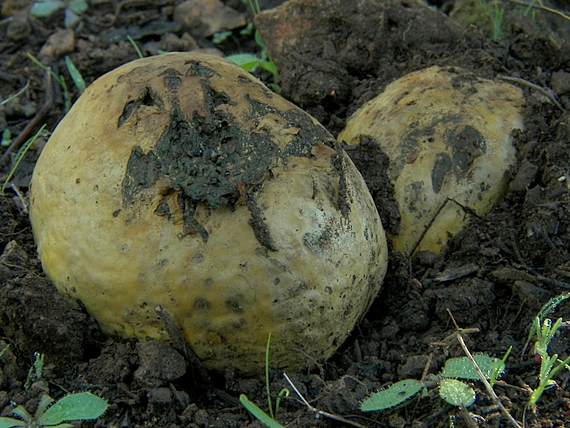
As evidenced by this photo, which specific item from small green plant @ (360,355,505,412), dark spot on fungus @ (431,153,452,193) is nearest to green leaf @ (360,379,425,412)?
small green plant @ (360,355,505,412)

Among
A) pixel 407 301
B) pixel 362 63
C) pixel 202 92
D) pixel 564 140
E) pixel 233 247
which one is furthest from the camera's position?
pixel 362 63

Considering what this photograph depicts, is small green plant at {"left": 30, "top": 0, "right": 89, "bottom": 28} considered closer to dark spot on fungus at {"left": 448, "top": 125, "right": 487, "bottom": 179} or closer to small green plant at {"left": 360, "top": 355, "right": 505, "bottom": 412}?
dark spot on fungus at {"left": 448, "top": 125, "right": 487, "bottom": 179}

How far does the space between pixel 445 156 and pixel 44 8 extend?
294 cm

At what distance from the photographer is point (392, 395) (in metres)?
2.02

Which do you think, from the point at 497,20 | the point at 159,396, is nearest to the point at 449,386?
the point at 159,396

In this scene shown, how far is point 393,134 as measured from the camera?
9.09 ft

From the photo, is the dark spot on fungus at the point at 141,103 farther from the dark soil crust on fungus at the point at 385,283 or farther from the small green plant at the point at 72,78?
the small green plant at the point at 72,78

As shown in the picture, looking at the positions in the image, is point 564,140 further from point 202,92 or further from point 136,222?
point 136,222

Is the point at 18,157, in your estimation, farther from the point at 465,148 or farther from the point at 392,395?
the point at 392,395

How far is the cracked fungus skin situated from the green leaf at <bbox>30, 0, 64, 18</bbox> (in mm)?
2277

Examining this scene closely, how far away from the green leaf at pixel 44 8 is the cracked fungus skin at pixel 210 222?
2277mm

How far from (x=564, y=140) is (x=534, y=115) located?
0.53 feet

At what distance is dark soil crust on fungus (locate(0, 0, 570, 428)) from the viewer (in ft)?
6.82

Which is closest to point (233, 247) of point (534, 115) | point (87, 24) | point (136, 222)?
point (136, 222)
